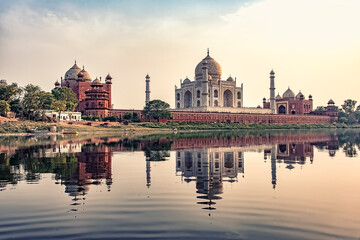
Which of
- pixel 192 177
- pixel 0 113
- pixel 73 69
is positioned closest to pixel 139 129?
pixel 0 113

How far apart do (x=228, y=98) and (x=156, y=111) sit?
30729 millimetres

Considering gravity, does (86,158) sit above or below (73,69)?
below

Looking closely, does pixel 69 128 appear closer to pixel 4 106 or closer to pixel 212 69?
pixel 4 106

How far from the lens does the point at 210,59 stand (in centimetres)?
9219

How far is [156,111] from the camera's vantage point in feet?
220

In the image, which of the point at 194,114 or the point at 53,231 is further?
the point at 194,114

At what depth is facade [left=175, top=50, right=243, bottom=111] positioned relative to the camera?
8269cm

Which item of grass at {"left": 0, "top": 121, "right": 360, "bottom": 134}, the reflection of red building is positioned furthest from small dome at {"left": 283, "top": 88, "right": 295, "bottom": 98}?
the reflection of red building

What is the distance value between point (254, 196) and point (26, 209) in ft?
19.0

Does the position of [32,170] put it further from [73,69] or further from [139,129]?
[73,69]

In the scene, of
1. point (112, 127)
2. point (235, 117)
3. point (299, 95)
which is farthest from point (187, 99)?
point (112, 127)

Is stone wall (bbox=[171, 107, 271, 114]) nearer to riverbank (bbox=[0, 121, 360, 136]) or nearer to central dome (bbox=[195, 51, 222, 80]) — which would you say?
riverbank (bbox=[0, 121, 360, 136])

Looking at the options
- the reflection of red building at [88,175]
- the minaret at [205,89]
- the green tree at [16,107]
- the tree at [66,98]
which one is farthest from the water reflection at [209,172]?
the minaret at [205,89]

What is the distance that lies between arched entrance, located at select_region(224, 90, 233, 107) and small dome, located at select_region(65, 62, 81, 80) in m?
37.0
